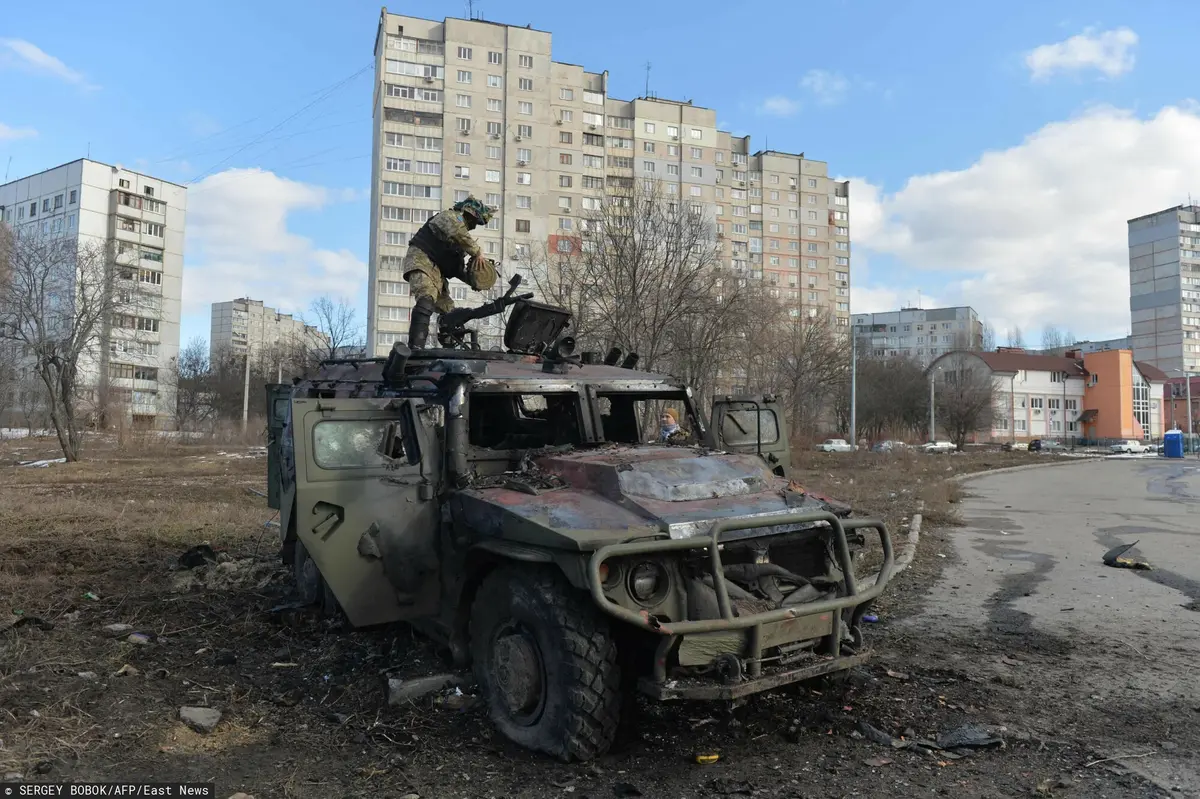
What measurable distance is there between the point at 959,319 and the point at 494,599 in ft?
369

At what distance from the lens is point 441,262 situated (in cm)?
710

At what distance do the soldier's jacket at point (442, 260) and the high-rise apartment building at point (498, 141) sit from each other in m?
41.0

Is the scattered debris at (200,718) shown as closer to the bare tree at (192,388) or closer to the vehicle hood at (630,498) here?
the vehicle hood at (630,498)

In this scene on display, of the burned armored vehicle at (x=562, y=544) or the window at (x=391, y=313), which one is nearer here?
the burned armored vehicle at (x=562, y=544)

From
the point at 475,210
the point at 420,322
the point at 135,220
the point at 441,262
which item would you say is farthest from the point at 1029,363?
the point at 420,322

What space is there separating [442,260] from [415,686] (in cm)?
384

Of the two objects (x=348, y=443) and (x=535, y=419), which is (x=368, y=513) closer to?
(x=348, y=443)

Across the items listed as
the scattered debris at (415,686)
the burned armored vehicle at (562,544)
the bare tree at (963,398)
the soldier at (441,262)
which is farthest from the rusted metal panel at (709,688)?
the bare tree at (963,398)

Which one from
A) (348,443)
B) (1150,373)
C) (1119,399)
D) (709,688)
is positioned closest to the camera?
(709,688)

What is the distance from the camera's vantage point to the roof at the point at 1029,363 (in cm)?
6972

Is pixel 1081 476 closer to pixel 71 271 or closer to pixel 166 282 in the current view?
pixel 71 271

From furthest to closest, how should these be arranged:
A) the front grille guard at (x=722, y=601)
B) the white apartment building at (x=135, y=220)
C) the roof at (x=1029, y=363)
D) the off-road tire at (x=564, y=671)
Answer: the roof at (x=1029, y=363)
the white apartment building at (x=135, y=220)
the off-road tire at (x=564, y=671)
the front grille guard at (x=722, y=601)

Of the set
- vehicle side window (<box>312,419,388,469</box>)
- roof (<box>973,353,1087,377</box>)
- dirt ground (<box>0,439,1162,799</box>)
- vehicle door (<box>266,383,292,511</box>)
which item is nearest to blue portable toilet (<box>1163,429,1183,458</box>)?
roof (<box>973,353,1087,377</box>)

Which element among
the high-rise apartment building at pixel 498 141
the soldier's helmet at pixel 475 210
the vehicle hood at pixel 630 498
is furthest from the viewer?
the high-rise apartment building at pixel 498 141
